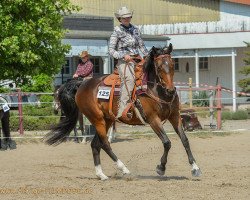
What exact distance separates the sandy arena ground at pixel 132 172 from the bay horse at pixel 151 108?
0.43m

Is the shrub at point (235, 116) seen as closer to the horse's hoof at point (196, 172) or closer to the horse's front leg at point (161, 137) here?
the horse's front leg at point (161, 137)

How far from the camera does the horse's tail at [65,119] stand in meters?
13.2

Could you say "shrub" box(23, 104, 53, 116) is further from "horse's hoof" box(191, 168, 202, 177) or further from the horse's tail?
"horse's hoof" box(191, 168, 202, 177)

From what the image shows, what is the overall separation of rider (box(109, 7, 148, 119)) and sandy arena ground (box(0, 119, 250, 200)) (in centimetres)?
138

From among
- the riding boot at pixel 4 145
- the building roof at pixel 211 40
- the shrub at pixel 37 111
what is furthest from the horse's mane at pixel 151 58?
the building roof at pixel 211 40

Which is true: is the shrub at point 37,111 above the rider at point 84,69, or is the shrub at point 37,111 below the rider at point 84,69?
below

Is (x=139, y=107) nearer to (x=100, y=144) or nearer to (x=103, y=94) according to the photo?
(x=103, y=94)

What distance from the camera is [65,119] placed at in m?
13.5

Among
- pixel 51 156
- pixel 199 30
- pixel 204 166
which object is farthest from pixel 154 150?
pixel 199 30

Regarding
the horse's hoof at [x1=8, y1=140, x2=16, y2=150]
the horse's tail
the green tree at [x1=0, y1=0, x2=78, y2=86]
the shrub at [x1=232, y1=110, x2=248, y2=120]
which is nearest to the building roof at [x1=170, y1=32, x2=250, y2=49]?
the shrub at [x1=232, y1=110, x2=248, y2=120]

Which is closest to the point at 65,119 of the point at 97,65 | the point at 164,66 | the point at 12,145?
the point at 164,66

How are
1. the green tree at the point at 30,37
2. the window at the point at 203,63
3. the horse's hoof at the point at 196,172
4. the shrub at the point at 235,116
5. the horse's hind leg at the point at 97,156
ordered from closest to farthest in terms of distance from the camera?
the horse's hoof at the point at 196,172 → the horse's hind leg at the point at 97,156 → the green tree at the point at 30,37 → the shrub at the point at 235,116 → the window at the point at 203,63

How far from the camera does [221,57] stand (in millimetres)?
37688

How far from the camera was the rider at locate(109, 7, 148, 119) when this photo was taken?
38.7ft
